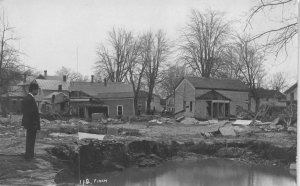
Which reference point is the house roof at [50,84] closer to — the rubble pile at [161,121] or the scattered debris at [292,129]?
the rubble pile at [161,121]

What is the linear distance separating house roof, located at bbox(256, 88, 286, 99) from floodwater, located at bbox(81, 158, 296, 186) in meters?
0.77

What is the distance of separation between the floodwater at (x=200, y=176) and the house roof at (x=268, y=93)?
772mm

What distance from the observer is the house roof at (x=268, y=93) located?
155 inches

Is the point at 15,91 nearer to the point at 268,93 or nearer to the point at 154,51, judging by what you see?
the point at 154,51

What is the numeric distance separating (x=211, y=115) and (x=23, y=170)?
2.13m

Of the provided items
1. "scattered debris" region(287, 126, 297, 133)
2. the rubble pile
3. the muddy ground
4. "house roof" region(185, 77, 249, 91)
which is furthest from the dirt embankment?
"house roof" region(185, 77, 249, 91)

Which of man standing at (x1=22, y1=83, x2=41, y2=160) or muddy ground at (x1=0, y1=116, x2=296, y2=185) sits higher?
man standing at (x1=22, y1=83, x2=41, y2=160)

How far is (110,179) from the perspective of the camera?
14.1 ft

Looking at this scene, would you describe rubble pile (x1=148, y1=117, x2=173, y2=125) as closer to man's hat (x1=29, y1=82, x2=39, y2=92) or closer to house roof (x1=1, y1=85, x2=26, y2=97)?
man's hat (x1=29, y1=82, x2=39, y2=92)

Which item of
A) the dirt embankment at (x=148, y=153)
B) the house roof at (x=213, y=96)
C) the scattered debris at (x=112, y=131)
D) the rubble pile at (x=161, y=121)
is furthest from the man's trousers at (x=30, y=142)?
the house roof at (x=213, y=96)

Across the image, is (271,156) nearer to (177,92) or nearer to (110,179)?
(177,92)

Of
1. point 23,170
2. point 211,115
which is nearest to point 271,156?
point 211,115

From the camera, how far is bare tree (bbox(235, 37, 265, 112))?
3.92 m

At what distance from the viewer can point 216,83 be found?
164 inches
